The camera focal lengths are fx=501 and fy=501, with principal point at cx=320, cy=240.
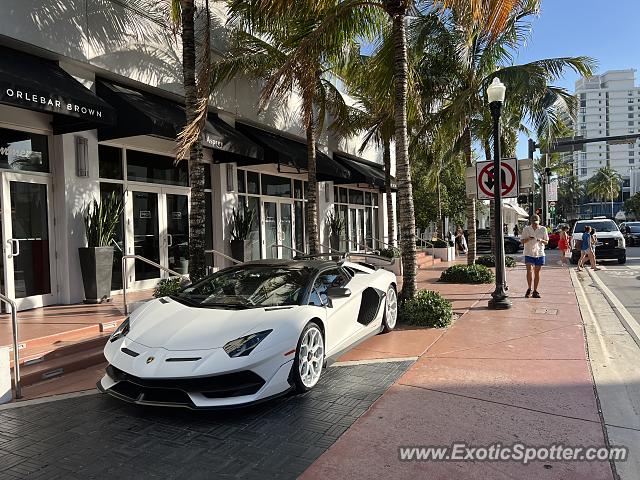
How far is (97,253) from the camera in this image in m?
8.92

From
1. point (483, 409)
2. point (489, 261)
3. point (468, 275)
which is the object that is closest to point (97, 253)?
point (483, 409)

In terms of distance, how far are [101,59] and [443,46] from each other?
9412 millimetres

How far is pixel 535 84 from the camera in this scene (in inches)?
499

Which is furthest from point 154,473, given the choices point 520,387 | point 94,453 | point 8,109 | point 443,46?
point 443,46

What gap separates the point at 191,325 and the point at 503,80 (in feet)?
38.2

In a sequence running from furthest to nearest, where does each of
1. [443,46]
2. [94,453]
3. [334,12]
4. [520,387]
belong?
[443,46] → [334,12] → [520,387] → [94,453]

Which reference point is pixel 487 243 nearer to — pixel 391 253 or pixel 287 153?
pixel 391 253

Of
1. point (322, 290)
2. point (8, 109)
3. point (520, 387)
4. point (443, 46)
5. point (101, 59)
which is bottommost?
point (520, 387)

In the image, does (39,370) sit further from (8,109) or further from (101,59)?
(101,59)

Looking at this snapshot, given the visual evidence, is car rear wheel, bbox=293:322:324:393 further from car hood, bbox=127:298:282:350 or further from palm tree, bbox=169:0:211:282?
palm tree, bbox=169:0:211:282

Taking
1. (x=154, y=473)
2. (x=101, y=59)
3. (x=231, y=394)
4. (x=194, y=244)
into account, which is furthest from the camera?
(x=101, y=59)

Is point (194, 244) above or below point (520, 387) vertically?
above

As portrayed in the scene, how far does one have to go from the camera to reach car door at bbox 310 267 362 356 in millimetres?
5539

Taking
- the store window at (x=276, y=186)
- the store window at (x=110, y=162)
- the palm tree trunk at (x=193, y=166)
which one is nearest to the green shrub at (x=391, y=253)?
the store window at (x=276, y=186)
